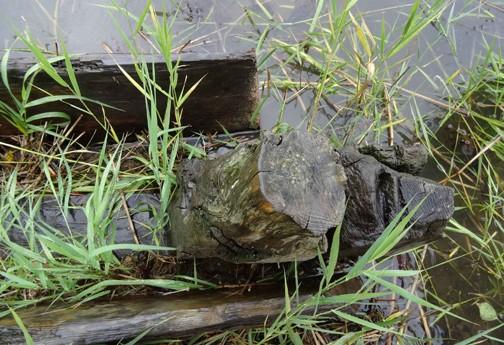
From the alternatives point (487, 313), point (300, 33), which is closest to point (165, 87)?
point (300, 33)

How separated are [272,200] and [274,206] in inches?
0.6

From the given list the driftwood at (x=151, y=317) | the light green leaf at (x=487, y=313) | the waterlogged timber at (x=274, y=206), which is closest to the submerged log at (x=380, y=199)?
the waterlogged timber at (x=274, y=206)

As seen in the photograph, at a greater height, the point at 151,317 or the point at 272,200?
the point at 272,200

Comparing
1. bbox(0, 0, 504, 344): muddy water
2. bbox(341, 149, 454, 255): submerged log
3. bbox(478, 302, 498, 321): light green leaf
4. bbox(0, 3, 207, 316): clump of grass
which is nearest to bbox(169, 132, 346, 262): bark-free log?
bbox(341, 149, 454, 255): submerged log

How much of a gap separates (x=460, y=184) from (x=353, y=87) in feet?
2.35

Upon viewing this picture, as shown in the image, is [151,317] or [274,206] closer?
[274,206]

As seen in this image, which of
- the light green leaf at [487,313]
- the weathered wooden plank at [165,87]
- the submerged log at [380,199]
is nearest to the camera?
the submerged log at [380,199]

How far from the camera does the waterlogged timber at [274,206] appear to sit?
128 centimetres

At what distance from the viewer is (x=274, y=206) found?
4.02ft

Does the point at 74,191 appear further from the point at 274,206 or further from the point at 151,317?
the point at 274,206

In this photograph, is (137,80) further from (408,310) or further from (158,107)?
(408,310)

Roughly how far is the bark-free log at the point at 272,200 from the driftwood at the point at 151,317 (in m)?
0.25

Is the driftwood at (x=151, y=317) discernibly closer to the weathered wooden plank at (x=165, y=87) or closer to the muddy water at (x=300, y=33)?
the weathered wooden plank at (x=165, y=87)

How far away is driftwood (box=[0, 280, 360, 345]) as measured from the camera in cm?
162
